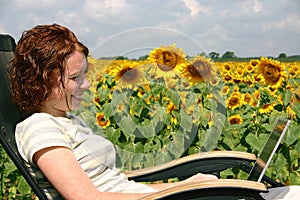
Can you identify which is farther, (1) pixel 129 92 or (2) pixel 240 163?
(1) pixel 129 92

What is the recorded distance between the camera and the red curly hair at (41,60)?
6.49ft

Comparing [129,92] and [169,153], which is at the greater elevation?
[129,92]

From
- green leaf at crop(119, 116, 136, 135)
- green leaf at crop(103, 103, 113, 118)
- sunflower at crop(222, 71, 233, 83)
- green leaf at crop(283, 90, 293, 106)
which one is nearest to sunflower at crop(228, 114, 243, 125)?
green leaf at crop(283, 90, 293, 106)

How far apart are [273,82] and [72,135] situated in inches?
84.8

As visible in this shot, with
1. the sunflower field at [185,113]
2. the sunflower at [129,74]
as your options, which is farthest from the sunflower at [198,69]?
the sunflower at [129,74]

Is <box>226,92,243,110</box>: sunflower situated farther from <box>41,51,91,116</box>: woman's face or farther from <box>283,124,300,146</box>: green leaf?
<box>41,51,91,116</box>: woman's face

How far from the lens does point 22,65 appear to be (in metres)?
2.03

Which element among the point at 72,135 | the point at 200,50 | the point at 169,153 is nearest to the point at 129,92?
the point at 169,153

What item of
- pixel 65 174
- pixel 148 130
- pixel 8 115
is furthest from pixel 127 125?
pixel 65 174

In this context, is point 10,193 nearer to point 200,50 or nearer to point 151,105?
point 151,105

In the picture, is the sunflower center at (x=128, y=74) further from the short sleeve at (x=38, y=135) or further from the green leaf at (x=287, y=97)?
the green leaf at (x=287, y=97)

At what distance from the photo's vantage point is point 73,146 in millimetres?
2031

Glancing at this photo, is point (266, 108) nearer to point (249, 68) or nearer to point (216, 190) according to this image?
point (249, 68)

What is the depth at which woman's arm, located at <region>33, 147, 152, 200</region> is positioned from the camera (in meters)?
1.84
